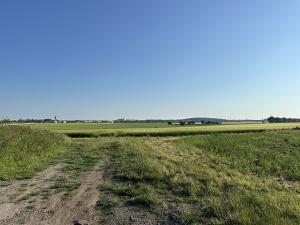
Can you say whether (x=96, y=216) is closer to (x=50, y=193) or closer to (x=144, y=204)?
(x=144, y=204)

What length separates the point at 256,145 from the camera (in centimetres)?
4222

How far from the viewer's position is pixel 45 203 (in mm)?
10953

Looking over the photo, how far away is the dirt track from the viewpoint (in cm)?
937

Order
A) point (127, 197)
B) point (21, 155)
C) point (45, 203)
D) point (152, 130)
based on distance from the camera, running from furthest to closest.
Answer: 1. point (152, 130)
2. point (21, 155)
3. point (127, 197)
4. point (45, 203)

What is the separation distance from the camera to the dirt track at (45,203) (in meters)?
9.37

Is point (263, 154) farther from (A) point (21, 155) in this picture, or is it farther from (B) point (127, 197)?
(B) point (127, 197)

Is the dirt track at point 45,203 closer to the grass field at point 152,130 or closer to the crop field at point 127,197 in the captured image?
the crop field at point 127,197

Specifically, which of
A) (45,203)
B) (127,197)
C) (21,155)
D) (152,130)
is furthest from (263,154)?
(152,130)

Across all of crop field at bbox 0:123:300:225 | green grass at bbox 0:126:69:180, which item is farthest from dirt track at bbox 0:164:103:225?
green grass at bbox 0:126:69:180

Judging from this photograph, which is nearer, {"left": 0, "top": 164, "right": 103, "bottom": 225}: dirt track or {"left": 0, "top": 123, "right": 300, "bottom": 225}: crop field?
{"left": 0, "top": 123, "right": 300, "bottom": 225}: crop field

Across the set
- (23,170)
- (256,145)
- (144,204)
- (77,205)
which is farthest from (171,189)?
(256,145)

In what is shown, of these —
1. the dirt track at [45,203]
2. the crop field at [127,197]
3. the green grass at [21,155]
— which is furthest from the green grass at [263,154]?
the dirt track at [45,203]

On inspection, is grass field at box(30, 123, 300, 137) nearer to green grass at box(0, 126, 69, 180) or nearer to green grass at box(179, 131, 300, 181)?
green grass at box(179, 131, 300, 181)

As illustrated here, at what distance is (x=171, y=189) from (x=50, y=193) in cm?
347
